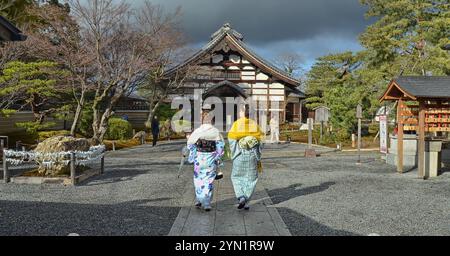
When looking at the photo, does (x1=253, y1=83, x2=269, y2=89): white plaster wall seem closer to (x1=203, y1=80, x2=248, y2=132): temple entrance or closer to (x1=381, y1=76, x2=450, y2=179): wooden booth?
(x1=203, y1=80, x2=248, y2=132): temple entrance

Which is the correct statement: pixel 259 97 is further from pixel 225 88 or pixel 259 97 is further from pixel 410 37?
pixel 410 37

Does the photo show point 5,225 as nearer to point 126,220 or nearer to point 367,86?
point 126,220

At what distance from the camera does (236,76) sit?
1268 inches

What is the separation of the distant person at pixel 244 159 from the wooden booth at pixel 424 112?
592 centimetres

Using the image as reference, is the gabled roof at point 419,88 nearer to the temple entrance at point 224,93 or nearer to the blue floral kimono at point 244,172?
the blue floral kimono at point 244,172

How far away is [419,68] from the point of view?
2027 centimetres

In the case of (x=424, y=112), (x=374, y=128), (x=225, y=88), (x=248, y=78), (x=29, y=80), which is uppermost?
(x=248, y=78)

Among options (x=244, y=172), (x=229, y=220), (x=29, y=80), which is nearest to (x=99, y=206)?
(x=229, y=220)

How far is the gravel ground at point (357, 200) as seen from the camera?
6027 mm

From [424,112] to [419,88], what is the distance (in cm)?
66

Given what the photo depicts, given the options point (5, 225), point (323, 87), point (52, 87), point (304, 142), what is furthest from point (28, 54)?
point (323, 87)

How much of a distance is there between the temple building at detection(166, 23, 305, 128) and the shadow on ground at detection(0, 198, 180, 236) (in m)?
23.7

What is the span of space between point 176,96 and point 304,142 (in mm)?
11494

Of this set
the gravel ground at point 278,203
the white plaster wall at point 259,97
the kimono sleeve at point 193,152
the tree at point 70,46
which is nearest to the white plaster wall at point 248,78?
the white plaster wall at point 259,97
